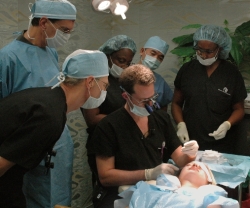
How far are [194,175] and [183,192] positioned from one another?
0.20 m

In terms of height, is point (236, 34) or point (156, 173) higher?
point (236, 34)

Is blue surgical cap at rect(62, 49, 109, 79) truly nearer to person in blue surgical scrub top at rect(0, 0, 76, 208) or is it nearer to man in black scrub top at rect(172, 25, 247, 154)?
person in blue surgical scrub top at rect(0, 0, 76, 208)

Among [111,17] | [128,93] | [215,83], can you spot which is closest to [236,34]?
[215,83]

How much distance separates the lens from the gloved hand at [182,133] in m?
2.61

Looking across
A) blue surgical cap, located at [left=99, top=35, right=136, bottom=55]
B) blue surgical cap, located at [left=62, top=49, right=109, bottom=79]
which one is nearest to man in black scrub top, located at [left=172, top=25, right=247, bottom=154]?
blue surgical cap, located at [left=99, top=35, right=136, bottom=55]

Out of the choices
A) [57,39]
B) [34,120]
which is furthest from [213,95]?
[34,120]

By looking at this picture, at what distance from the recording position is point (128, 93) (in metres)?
1.92

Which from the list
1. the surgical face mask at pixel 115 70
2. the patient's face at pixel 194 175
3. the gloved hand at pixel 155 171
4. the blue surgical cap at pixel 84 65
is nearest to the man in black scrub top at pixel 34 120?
the blue surgical cap at pixel 84 65

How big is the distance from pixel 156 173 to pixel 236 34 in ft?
5.97

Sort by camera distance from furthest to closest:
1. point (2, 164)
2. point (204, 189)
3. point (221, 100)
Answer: point (221, 100), point (204, 189), point (2, 164)

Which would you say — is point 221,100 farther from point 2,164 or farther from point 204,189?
point 2,164

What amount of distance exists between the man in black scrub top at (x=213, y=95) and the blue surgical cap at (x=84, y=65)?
124cm

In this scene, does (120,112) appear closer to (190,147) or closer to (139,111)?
(139,111)

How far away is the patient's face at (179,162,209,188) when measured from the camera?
1.83 m
